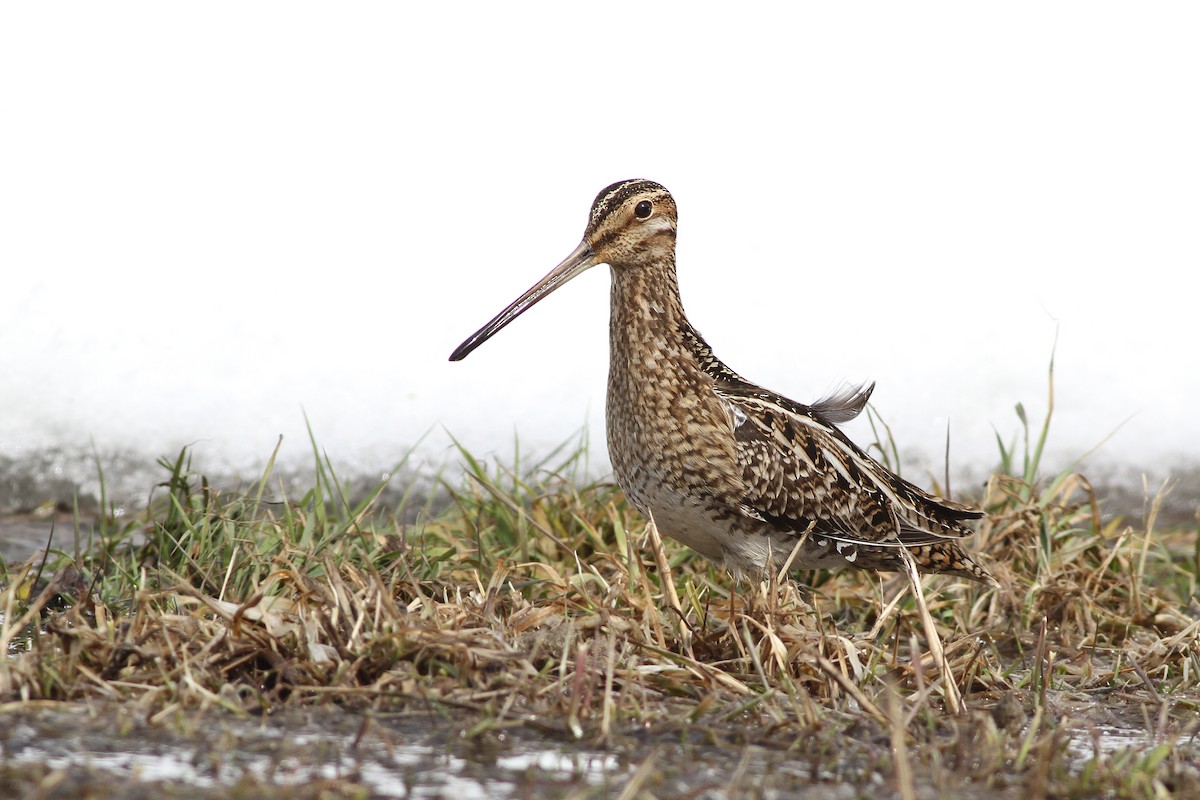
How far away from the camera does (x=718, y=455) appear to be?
425 cm

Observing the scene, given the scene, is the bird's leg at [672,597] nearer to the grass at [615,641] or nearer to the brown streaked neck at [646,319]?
the grass at [615,641]

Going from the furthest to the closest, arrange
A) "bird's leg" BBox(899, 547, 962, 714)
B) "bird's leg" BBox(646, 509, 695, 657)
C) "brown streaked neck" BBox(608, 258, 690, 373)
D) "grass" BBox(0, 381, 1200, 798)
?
"brown streaked neck" BBox(608, 258, 690, 373) < "bird's leg" BBox(646, 509, 695, 657) < "bird's leg" BBox(899, 547, 962, 714) < "grass" BBox(0, 381, 1200, 798)

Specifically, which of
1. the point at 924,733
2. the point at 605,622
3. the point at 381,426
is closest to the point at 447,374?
the point at 381,426

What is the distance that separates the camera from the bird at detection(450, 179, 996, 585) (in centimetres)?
426

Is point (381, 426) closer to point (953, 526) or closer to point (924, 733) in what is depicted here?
point (953, 526)

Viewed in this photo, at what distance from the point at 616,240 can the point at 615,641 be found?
62.5 inches

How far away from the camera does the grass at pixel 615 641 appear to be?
3.09m

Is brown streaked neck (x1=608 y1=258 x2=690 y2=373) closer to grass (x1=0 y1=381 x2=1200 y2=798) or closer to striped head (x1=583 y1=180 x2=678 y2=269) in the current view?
striped head (x1=583 y1=180 x2=678 y2=269)

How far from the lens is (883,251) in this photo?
26.7ft

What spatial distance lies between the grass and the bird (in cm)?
21

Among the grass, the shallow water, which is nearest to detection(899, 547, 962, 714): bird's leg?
the grass

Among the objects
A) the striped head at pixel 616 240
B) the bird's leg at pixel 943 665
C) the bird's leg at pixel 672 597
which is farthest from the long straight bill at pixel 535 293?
the bird's leg at pixel 943 665

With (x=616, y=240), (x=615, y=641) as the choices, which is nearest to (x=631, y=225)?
(x=616, y=240)

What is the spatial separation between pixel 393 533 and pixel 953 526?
5.73ft
